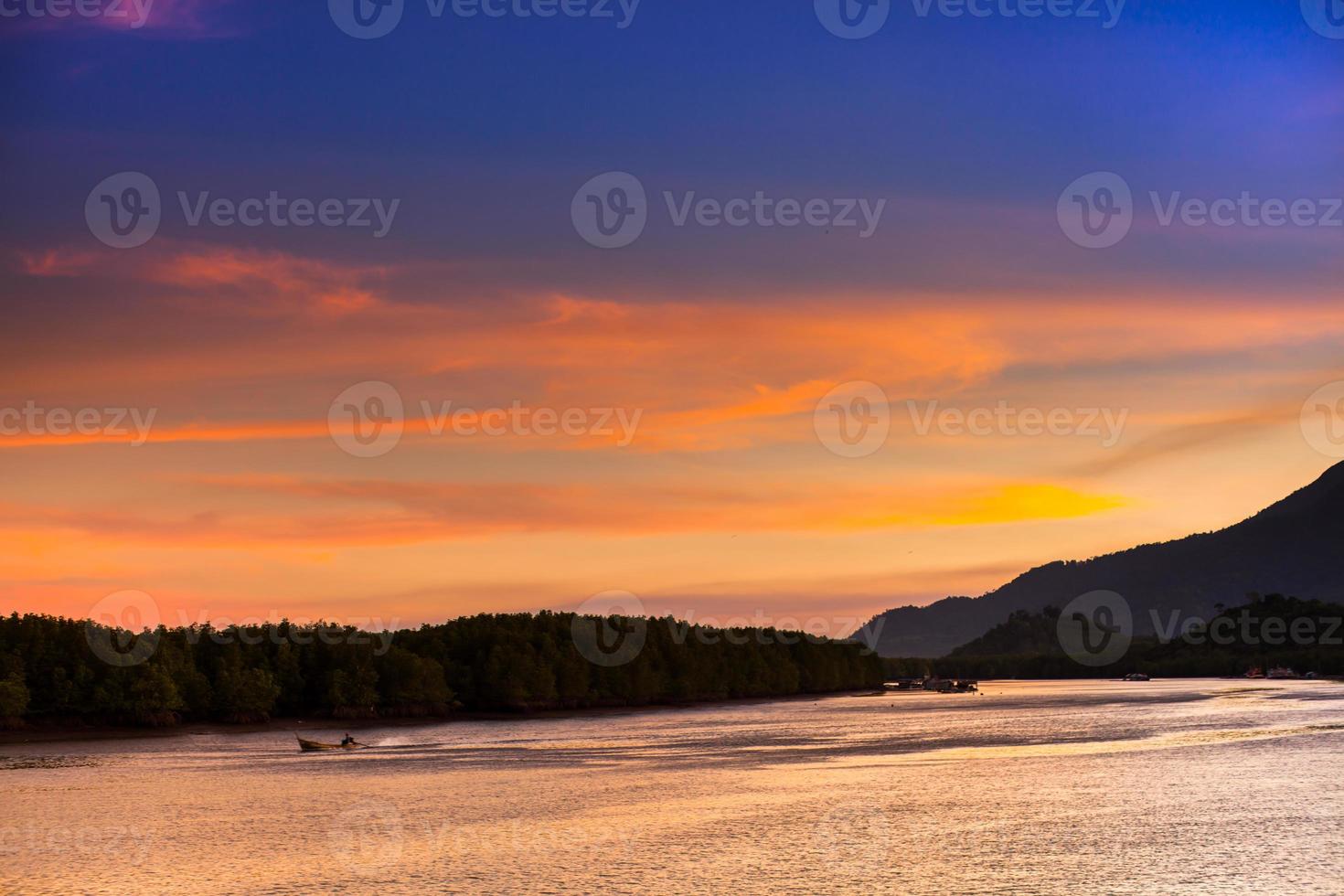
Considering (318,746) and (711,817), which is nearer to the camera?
(711,817)

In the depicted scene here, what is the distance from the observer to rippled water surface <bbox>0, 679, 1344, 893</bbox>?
50.9 metres

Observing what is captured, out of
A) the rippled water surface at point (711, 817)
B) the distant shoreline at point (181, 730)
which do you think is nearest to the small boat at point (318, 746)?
the rippled water surface at point (711, 817)

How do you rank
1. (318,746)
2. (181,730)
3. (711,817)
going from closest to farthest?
(711,817) → (318,746) → (181,730)

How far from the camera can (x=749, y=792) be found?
78.6 meters

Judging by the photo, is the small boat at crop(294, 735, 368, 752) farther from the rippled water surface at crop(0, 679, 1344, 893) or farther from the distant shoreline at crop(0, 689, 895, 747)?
the distant shoreline at crop(0, 689, 895, 747)

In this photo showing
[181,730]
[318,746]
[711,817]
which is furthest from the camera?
[181,730]

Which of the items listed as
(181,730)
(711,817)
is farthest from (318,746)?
(711,817)

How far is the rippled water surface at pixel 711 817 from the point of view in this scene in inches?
2003

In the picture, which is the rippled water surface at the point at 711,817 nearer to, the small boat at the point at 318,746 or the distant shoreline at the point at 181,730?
the small boat at the point at 318,746

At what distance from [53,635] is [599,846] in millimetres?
129566

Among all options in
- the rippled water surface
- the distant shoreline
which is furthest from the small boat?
the distant shoreline

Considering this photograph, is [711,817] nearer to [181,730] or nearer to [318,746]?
[318,746]

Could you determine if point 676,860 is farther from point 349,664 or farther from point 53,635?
point 349,664

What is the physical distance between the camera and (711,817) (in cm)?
6750
